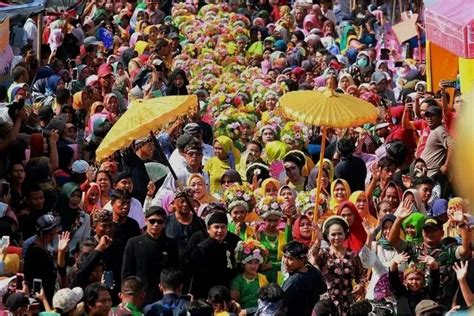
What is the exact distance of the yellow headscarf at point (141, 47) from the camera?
81.0ft

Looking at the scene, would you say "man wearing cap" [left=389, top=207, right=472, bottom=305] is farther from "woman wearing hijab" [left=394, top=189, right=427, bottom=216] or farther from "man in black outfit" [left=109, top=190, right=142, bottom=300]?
"man in black outfit" [left=109, top=190, right=142, bottom=300]

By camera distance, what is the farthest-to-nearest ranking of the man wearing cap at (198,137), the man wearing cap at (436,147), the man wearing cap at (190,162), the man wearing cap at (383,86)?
the man wearing cap at (383,86) < the man wearing cap at (436,147) < the man wearing cap at (198,137) < the man wearing cap at (190,162)

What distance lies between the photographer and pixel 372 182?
16.1 meters

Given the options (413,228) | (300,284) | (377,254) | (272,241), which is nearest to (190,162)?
(272,241)

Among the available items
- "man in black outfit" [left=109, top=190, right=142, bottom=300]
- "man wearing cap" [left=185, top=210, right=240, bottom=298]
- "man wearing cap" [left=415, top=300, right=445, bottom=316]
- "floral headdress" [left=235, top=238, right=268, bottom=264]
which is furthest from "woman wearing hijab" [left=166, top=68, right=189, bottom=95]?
"man wearing cap" [left=415, top=300, right=445, bottom=316]

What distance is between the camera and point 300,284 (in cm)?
1248

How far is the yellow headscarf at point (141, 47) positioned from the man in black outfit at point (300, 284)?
40.3ft

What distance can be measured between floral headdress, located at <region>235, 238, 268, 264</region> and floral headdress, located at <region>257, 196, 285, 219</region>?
0.65 metres

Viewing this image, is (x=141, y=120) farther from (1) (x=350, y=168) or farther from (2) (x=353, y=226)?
(1) (x=350, y=168)

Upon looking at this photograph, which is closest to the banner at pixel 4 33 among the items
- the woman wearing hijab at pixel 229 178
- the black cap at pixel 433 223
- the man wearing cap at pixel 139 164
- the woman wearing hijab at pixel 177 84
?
the woman wearing hijab at pixel 177 84

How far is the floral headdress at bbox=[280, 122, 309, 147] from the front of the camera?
1777 centimetres

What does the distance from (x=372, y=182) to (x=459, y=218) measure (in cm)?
279

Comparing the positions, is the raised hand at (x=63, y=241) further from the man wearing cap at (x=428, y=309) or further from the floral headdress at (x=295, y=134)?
the floral headdress at (x=295, y=134)

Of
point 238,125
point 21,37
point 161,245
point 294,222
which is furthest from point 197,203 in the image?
point 21,37
